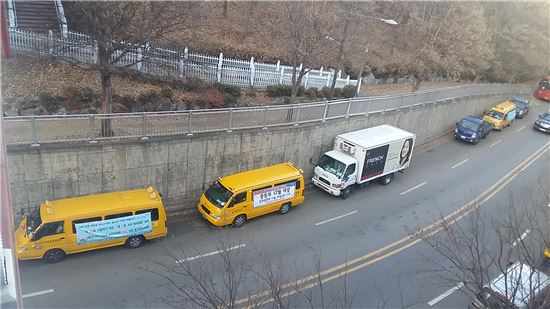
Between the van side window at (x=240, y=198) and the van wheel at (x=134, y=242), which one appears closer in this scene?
the van wheel at (x=134, y=242)

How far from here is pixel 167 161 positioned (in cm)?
1608

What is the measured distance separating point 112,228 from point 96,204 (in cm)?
91

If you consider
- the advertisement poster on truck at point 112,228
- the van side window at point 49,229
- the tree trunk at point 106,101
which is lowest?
the advertisement poster on truck at point 112,228

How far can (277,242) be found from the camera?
51.1 feet

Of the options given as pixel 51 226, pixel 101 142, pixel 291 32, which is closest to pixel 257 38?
pixel 291 32

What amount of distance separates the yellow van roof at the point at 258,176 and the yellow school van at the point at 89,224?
285 centimetres

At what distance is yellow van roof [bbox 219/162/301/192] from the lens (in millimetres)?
16047

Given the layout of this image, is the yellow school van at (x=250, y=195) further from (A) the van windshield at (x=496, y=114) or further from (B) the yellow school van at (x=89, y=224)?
(A) the van windshield at (x=496, y=114)

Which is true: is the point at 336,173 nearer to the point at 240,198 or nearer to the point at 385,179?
the point at 385,179

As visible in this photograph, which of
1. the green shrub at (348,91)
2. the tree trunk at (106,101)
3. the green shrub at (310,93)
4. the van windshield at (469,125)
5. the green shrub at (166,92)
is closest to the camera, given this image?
the tree trunk at (106,101)

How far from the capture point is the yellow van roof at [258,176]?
16047 mm

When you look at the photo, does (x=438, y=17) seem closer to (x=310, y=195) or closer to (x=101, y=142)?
(x=310, y=195)

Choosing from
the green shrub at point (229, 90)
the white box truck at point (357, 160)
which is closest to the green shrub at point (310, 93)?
the green shrub at point (229, 90)

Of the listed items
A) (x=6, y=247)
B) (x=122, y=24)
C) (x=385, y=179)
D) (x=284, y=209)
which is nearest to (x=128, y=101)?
(x=122, y=24)
